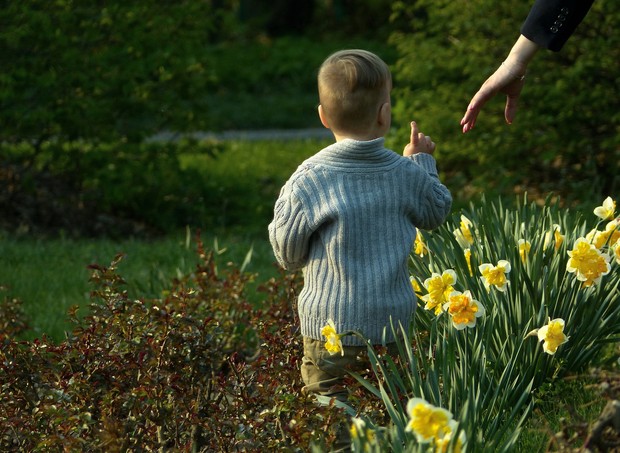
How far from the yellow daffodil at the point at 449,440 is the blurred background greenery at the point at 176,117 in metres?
4.32

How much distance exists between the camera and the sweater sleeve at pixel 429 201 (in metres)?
2.97

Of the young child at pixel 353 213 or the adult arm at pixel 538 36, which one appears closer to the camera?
the young child at pixel 353 213

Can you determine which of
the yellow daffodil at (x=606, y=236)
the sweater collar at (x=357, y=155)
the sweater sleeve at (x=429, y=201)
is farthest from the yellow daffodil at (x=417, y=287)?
the sweater collar at (x=357, y=155)

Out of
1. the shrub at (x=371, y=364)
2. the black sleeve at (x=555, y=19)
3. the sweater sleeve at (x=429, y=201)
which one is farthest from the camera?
the black sleeve at (x=555, y=19)

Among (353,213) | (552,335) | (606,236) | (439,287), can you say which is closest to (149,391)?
(353,213)

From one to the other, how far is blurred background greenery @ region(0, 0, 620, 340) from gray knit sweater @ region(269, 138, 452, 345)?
3.63 metres

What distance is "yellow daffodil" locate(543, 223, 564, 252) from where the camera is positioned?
3.46 meters

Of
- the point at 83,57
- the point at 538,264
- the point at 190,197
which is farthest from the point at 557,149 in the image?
the point at 538,264

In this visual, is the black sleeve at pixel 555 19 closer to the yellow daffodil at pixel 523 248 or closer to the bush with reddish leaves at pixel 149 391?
the yellow daffodil at pixel 523 248

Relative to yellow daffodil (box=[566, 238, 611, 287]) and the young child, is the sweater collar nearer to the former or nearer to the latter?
the young child

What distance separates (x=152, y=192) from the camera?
7.73 meters

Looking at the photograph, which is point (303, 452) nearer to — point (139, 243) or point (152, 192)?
point (139, 243)

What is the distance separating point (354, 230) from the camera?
9.46 ft

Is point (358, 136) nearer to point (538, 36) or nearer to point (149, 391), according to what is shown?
point (538, 36)
